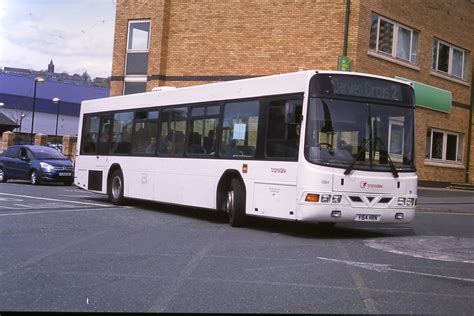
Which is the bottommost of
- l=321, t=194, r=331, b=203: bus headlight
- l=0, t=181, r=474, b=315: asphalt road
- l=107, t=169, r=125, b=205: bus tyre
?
l=0, t=181, r=474, b=315: asphalt road

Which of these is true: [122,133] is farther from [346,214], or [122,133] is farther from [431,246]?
[431,246]

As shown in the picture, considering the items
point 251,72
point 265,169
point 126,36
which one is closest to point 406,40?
point 251,72

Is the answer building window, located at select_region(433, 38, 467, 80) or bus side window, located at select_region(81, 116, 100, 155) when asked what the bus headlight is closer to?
bus side window, located at select_region(81, 116, 100, 155)

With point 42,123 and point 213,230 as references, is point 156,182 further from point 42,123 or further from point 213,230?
A: point 42,123

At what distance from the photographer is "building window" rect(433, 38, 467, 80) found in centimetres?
2592

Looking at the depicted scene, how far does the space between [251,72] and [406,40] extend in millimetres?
6661

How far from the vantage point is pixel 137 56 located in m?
25.5

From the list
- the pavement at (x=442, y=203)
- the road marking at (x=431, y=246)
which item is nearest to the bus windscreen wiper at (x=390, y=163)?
the road marking at (x=431, y=246)

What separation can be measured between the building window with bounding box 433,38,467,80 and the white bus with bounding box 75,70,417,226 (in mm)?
16351

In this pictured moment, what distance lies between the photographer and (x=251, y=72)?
2259 centimetres

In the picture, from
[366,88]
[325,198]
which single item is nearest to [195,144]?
[325,198]

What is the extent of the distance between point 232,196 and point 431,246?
12.2ft

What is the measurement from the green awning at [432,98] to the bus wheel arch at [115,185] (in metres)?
13.5

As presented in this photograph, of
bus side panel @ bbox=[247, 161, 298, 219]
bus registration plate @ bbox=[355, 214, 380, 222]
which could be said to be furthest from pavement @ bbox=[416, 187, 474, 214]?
bus side panel @ bbox=[247, 161, 298, 219]
